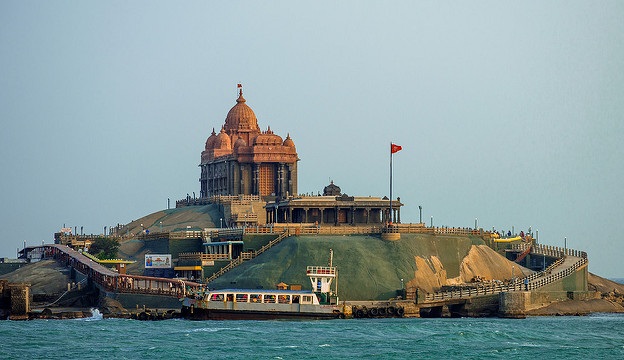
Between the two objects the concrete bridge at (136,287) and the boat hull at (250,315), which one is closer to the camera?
the boat hull at (250,315)

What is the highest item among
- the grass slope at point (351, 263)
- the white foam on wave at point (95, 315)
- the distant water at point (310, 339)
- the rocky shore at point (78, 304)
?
the grass slope at point (351, 263)

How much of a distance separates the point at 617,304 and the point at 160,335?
6202 cm

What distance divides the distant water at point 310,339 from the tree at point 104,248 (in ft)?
111

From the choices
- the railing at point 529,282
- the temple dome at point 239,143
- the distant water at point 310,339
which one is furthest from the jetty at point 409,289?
the temple dome at point 239,143

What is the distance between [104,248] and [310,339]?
61738mm

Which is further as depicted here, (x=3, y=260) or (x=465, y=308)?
(x=3, y=260)

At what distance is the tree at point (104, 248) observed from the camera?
16400 centimetres

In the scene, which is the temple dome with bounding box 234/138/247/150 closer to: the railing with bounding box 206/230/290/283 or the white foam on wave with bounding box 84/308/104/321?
the railing with bounding box 206/230/290/283

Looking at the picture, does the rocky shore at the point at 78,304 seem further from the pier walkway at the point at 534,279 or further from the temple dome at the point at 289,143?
the temple dome at the point at 289,143

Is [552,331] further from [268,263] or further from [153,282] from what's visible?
[153,282]

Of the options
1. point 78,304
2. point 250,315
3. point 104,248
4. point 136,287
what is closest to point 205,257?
point 136,287

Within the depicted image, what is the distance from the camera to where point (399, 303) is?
133m

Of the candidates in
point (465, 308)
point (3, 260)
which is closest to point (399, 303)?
point (465, 308)

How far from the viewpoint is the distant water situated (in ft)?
336
